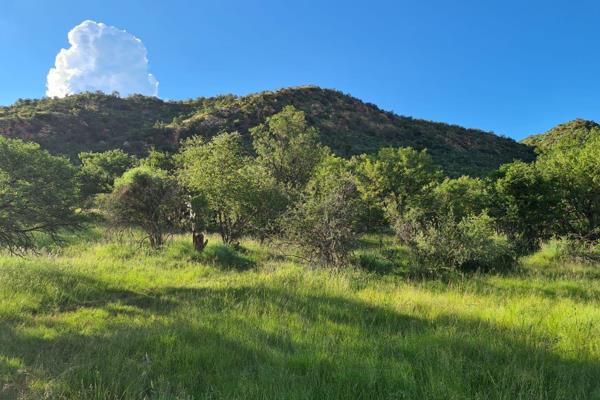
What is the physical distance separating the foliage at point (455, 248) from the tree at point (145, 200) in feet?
26.4

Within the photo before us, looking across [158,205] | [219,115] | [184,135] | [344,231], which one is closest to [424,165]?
[344,231]

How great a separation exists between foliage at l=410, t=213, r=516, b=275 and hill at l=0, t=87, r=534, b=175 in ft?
102

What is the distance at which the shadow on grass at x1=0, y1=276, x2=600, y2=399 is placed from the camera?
3371 millimetres

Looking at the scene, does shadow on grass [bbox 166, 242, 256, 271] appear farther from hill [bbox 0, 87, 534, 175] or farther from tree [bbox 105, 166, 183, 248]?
hill [bbox 0, 87, 534, 175]

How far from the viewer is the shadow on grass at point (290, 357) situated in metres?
3.37

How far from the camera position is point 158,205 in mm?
12742

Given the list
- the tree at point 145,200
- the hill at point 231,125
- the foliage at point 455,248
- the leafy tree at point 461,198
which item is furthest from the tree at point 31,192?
the hill at point 231,125

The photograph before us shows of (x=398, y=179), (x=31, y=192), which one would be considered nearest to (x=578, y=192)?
(x=398, y=179)

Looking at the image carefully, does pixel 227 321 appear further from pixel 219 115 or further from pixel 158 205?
pixel 219 115

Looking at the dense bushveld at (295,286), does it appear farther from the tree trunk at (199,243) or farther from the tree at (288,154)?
the tree at (288,154)

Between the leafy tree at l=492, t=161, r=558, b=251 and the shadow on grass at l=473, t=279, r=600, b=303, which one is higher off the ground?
the leafy tree at l=492, t=161, r=558, b=251

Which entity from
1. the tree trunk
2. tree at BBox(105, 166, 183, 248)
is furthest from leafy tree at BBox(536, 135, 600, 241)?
tree at BBox(105, 166, 183, 248)

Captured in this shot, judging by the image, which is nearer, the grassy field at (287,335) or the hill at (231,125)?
the grassy field at (287,335)

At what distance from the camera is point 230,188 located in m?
13.3
